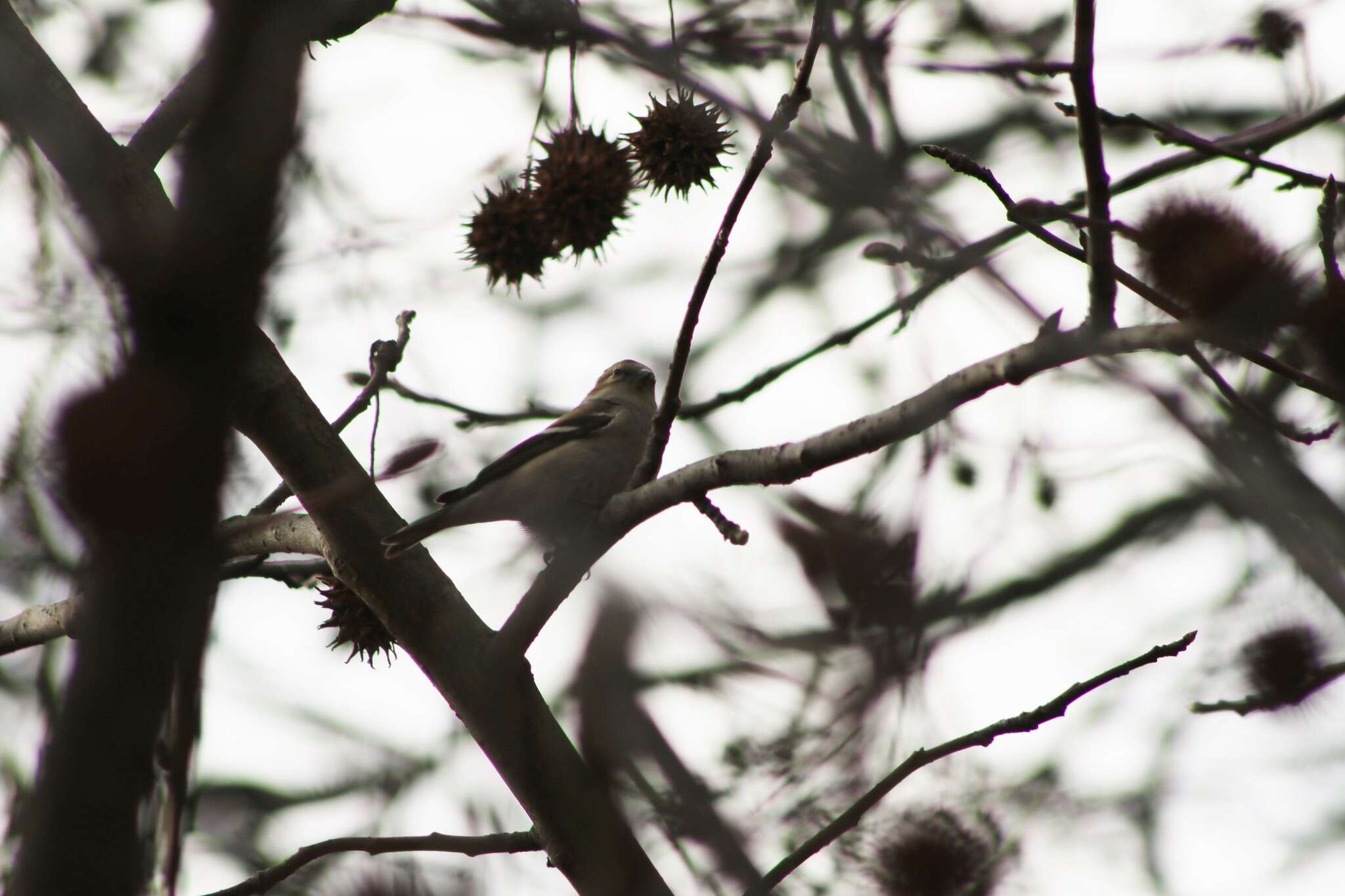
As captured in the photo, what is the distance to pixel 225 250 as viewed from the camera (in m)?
1.16

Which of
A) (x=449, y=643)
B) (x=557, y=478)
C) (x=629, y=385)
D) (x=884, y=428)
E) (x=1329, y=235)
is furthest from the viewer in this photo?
(x=629, y=385)

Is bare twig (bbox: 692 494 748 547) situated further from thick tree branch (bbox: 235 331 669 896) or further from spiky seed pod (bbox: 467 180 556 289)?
spiky seed pod (bbox: 467 180 556 289)

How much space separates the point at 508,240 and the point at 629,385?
133 inches

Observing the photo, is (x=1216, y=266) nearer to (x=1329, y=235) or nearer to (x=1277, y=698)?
(x=1329, y=235)

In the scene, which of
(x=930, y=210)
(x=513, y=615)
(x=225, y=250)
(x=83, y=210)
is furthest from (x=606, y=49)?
(x=225, y=250)

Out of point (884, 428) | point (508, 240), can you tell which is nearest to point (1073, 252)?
point (884, 428)

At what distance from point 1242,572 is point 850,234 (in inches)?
137

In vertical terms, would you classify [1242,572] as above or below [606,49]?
below

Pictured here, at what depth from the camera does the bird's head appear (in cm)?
780

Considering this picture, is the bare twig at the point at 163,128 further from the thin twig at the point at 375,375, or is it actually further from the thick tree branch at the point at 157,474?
the thick tree branch at the point at 157,474

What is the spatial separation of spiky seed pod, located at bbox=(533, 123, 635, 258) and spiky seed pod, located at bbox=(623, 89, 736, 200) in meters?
0.10

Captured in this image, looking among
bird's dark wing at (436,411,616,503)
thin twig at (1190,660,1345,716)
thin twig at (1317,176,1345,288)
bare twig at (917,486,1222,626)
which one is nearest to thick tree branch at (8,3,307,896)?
thin twig at (1317,176,1345,288)

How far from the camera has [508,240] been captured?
4.60m

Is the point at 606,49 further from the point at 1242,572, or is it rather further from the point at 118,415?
the point at 118,415
